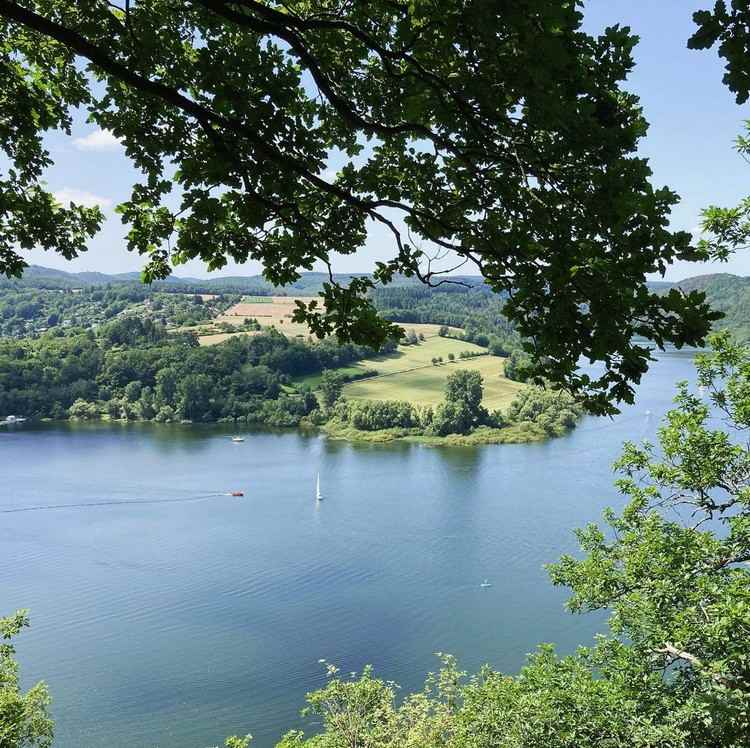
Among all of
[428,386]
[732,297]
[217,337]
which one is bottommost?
[428,386]

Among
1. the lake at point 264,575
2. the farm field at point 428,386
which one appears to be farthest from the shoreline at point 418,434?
the farm field at point 428,386

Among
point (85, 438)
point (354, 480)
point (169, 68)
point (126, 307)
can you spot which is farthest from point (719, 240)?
point (126, 307)

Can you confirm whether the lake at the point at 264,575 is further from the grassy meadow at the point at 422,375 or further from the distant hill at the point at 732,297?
the distant hill at the point at 732,297

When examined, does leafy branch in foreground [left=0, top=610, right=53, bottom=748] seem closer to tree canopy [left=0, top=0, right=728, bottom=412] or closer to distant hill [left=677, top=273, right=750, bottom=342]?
tree canopy [left=0, top=0, right=728, bottom=412]

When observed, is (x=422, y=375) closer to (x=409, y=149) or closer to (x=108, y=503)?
(x=108, y=503)

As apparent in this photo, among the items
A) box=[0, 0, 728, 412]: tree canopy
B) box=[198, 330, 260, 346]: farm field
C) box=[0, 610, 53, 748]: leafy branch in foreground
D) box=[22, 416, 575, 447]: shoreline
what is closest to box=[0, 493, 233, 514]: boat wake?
box=[22, 416, 575, 447]: shoreline

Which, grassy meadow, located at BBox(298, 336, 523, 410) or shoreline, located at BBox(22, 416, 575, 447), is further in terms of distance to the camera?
grassy meadow, located at BBox(298, 336, 523, 410)

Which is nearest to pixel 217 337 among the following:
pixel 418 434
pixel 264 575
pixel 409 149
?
pixel 418 434
